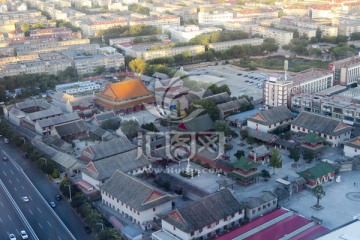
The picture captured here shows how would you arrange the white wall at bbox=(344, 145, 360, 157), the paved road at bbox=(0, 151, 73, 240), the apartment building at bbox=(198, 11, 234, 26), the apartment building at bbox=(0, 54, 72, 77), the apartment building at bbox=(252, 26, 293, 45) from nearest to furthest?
the paved road at bbox=(0, 151, 73, 240)
the white wall at bbox=(344, 145, 360, 157)
the apartment building at bbox=(0, 54, 72, 77)
the apartment building at bbox=(252, 26, 293, 45)
the apartment building at bbox=(198, 11, 234, 26)

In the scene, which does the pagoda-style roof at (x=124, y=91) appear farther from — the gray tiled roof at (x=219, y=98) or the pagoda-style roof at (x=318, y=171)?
the pagoda-style roof at (x=318, y=171)

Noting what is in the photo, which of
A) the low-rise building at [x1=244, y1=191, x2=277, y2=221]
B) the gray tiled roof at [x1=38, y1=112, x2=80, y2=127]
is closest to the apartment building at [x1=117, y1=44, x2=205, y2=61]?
the gray tiled roof at [x1=38, y1=112, x2=80, y2=127]

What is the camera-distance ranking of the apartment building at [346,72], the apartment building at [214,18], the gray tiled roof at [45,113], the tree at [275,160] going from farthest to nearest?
1. the apartment building at [214,18]
2. the apartment building at [346,72]
3. the gray tiled roof at [45,113]
4. the tree at [275,160]

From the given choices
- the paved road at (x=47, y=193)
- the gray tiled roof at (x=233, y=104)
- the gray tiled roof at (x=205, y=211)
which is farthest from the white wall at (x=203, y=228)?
the gray tiled roof at (x=233, y=104)

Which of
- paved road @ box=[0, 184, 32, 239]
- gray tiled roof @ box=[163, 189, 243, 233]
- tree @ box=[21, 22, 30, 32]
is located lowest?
paved road @ box=[0, 184, 32, 239]

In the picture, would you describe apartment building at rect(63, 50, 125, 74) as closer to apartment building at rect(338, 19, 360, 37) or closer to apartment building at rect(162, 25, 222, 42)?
apartment building at rect(162, 25, 222, 42)

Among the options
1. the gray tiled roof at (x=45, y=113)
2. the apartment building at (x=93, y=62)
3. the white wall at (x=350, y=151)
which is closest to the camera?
the white wall at (x=350, y=151)

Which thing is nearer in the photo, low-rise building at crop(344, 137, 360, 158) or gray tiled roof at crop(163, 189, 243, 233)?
gray tiled roof at crop(163, 189, 243, 233)

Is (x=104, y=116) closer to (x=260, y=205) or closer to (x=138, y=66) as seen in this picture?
(x=138, y=66)
